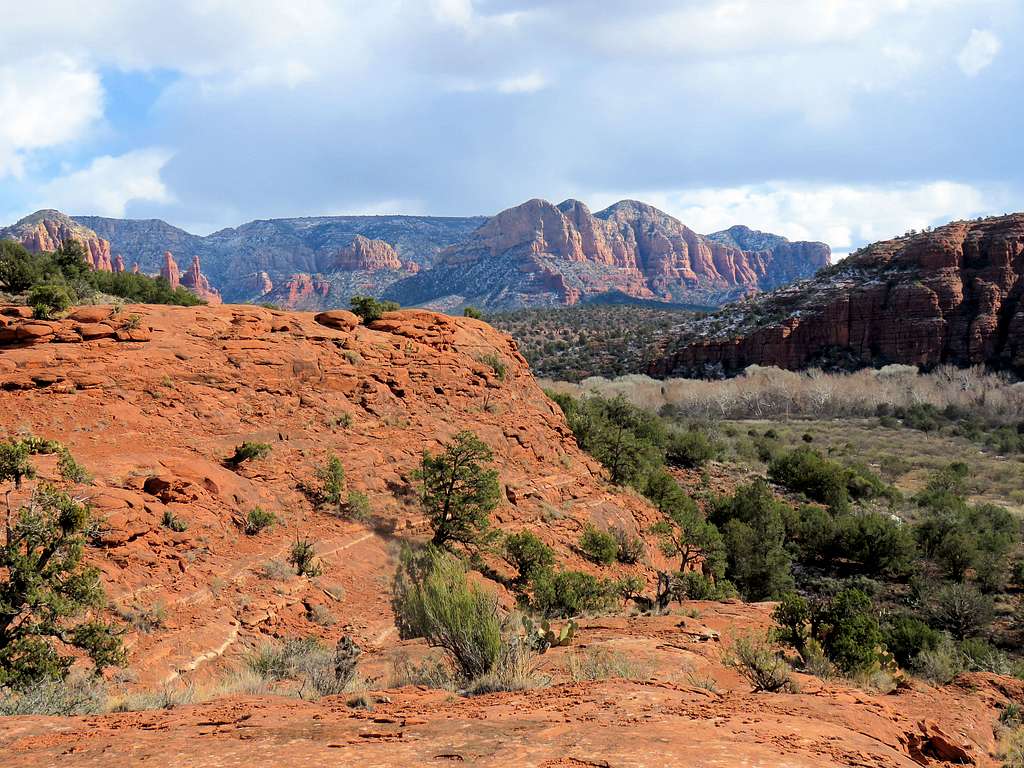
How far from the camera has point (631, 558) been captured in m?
18.7

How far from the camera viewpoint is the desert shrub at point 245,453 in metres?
14.0

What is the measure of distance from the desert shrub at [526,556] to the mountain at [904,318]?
65.0 m

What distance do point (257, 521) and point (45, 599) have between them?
5.83 meters

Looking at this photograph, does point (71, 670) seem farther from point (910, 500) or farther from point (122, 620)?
point (910, 500)

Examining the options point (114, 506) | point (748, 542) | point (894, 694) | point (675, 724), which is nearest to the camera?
point (675, 724)

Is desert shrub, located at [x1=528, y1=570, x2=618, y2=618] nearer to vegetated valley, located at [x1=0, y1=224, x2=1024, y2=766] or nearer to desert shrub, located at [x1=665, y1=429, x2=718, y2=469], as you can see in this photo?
vegetated valley, located at [x1=0, y1=224, x2=1024, y2=766]

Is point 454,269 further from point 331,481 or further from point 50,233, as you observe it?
point 331,481

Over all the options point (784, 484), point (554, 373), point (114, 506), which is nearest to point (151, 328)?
point (114, 506)

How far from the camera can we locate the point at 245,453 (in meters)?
14.1

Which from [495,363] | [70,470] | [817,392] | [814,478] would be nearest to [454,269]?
[817,392]

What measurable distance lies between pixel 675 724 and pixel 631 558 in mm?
13790

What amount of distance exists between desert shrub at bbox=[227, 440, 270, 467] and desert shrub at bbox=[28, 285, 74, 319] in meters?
6.57

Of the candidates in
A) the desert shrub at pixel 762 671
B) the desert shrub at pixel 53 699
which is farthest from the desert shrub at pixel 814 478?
the desert shrub at pixel 53 699

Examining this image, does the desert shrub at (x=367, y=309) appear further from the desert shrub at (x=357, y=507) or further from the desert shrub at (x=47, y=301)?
the desert shrub at (x=357, y=507)
